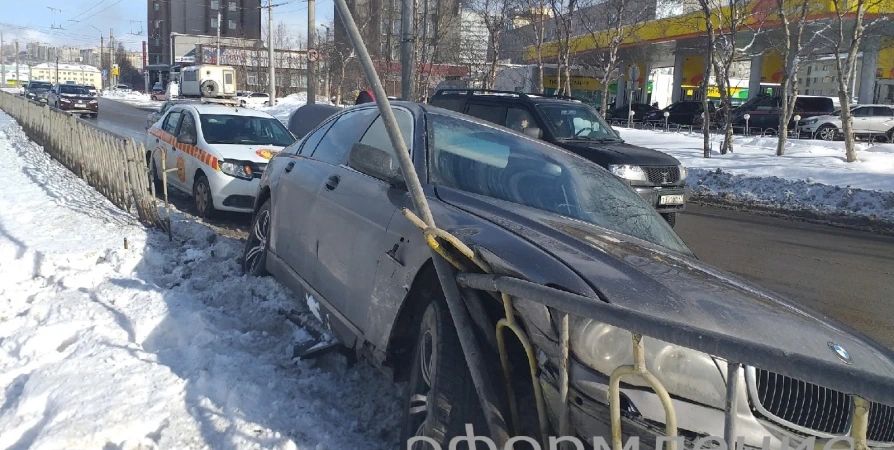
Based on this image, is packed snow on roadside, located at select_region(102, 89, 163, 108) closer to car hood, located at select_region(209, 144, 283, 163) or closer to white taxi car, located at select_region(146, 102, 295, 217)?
white taxi car, located at select_region(146, 102, 295, 217)

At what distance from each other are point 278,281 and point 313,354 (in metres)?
1.39

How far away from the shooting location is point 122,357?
151 inches

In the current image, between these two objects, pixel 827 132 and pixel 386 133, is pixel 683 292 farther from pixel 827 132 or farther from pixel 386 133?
pixel 827 132

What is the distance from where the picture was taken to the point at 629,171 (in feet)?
33.0

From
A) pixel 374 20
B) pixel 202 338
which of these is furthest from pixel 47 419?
pixel 374 20

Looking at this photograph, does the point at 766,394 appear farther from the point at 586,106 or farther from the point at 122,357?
the point at 586,106

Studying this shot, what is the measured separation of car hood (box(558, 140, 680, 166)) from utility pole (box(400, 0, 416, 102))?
4.31 metres

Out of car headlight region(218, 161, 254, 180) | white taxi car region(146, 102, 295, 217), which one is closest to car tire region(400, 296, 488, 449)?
white taxi car region(146, 102, 295, 217)

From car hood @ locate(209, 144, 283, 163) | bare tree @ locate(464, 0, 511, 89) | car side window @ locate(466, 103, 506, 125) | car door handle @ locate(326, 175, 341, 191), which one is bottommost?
car hood @ locate(209, 144, 283, 163)

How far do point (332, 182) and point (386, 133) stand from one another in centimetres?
46

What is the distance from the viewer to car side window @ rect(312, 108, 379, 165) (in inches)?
187

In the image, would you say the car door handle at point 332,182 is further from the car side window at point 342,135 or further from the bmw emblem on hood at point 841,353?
the bmw emblem on hood at point 841,353

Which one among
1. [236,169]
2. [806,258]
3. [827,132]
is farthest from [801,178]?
[827,132]

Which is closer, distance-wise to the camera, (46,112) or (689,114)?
(46,112)
